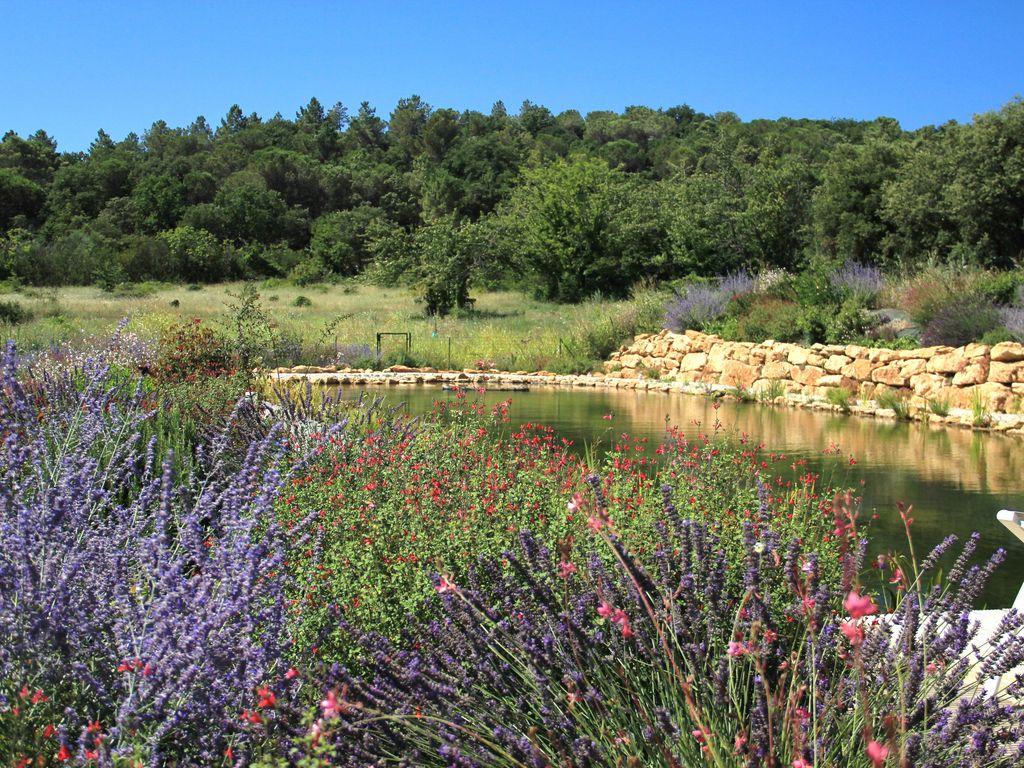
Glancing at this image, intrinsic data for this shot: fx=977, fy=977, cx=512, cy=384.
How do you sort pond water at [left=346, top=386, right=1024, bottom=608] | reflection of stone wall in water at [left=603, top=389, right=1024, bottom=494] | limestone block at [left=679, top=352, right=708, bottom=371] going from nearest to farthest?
pond water at [left=346, top=386, right=1024, bottom=608] → reflection of stone wall in water at [left=603, top=389, right=1024, bottom=494] → limestone block at [left=679, top=352, right=708, bottom=371]

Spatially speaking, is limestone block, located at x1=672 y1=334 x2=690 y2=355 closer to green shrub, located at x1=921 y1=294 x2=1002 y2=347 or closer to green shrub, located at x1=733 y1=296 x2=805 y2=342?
green shrub, located at x1=733 y1=296 x2=805 y2=342

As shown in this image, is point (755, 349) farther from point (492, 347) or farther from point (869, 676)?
point (869, 676)

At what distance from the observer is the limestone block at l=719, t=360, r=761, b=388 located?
15539 millimetres

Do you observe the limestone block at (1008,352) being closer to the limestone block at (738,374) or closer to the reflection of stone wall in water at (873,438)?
the reflection of stone wall in water at (873,438)

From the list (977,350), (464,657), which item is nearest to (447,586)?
(464,657)

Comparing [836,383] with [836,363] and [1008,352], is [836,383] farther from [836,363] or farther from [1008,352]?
[1008,352]

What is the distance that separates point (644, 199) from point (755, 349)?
18585 mm

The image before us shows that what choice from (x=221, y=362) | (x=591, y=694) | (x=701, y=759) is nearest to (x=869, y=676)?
(x=701, y=759)

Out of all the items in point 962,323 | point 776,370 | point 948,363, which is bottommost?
point 776,370

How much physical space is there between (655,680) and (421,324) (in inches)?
808

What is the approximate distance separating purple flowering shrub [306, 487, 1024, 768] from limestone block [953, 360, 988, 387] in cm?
1104

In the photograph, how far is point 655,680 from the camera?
2521 millimetres

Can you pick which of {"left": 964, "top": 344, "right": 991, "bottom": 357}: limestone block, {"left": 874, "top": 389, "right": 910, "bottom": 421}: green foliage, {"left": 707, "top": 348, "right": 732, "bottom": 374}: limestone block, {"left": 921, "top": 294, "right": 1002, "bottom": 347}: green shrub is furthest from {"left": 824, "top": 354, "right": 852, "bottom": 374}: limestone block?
{"left": 707, "top": 348, "right": 732, "bottom": 374}: limestone block

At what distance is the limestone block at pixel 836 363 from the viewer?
1439 cm
